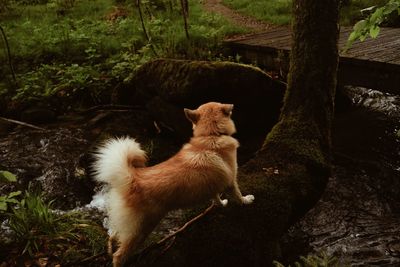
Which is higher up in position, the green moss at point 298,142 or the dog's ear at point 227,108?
the dog's ear at point 227,108

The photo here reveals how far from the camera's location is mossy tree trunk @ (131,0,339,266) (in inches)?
119

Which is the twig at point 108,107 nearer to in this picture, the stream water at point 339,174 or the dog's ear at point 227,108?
the stream water at point 339,174

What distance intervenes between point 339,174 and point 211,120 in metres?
2.99

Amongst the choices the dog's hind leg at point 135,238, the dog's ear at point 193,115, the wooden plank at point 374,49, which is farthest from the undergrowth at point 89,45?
the dog's hind leg at point 135,238

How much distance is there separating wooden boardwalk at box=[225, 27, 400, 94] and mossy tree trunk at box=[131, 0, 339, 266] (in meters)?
0.67

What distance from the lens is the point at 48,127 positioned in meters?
7.34

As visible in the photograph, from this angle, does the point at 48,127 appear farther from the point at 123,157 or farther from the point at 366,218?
the point at 366,218

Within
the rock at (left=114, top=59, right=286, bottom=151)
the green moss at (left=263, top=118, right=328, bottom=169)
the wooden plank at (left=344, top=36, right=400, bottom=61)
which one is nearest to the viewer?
the green moss at (left=263, top=118, right=328, bottom=169)

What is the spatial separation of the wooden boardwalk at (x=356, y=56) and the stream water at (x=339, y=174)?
0.89 m

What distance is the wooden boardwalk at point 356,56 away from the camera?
19.9 ft

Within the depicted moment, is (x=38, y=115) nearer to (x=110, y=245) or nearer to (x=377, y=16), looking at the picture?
(x=110, y=245)

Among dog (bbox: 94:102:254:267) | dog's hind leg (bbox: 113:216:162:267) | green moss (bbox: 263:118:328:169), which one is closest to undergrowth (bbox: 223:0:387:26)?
green moss (bbox: 263:118:328:169)

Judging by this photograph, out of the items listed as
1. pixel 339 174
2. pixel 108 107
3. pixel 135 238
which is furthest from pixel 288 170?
Answer: pixel 108 107

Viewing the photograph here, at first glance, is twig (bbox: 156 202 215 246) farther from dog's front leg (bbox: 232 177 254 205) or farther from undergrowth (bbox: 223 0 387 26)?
undergrowth (bbox: 223 0 387 26)
